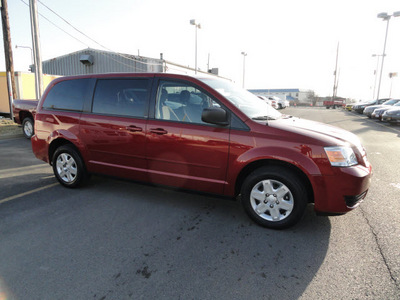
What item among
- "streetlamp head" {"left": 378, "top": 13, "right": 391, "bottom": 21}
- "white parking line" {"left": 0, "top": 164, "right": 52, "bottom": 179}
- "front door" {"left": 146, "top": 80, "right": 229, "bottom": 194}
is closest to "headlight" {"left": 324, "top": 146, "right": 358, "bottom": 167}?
"front door" {"left": 146, "top": 80, "right": 229, "bottom": 194}

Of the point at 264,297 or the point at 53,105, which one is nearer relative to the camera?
the point at 264,297

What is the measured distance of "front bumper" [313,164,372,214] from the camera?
293cm

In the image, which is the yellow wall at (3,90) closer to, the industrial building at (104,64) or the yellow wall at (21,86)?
the yellow wall at (21,86)

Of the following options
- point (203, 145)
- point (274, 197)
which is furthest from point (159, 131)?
point (274, 197)

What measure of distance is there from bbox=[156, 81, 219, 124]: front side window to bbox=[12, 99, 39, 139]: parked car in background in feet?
24.9

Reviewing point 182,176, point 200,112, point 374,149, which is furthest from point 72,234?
point 374,149

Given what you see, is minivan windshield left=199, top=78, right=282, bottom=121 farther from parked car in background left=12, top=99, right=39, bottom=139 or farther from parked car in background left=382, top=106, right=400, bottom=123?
parked car in background left=382, top=106, right=400, bottom=123

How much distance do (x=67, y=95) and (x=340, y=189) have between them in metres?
4.31

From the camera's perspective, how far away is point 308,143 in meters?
3.01

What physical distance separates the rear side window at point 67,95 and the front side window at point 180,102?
1.49m

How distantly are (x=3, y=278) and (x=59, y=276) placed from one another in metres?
0.47

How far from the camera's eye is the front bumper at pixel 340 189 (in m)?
2.93

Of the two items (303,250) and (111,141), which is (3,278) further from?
(303,250)

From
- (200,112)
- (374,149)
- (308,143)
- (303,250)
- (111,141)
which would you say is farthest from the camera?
(374,149)
